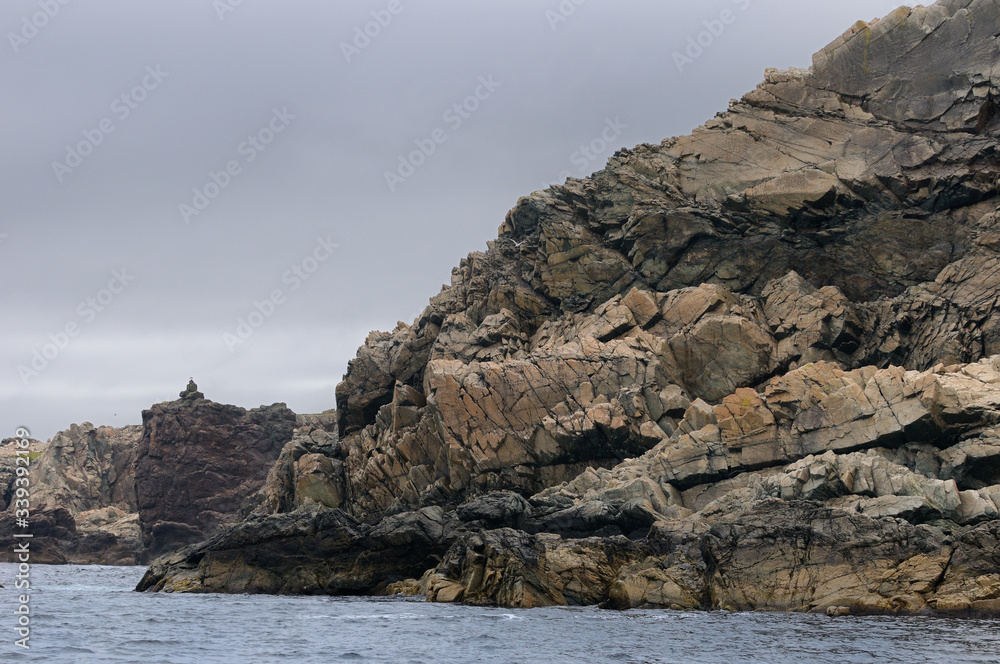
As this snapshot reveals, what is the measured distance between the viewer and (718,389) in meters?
67.2

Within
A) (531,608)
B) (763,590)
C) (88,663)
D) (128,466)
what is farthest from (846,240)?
(128,466)

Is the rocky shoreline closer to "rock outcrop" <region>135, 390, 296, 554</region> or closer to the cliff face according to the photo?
the cliff face

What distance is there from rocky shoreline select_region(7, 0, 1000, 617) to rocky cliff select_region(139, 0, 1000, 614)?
0.17m

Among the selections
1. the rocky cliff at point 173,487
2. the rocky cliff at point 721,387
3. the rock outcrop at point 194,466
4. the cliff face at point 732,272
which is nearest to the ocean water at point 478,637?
the rocky cliff at point 721,387

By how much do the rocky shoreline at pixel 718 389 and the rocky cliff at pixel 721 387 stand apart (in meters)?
0.17

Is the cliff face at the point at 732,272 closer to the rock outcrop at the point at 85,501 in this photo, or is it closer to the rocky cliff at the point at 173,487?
the rocky cliff at the point at 173,487

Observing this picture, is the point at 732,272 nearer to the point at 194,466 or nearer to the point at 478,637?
the point at 478,637

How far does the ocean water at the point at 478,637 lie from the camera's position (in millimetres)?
32062

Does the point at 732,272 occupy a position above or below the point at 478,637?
above

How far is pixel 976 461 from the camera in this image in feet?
156

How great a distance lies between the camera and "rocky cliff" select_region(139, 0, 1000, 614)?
150ft

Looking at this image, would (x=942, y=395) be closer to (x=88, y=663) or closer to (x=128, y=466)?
(x=88, y=663)

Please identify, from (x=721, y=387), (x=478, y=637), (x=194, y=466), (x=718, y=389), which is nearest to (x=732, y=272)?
(x=721, y=387)

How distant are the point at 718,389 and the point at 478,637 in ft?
115
